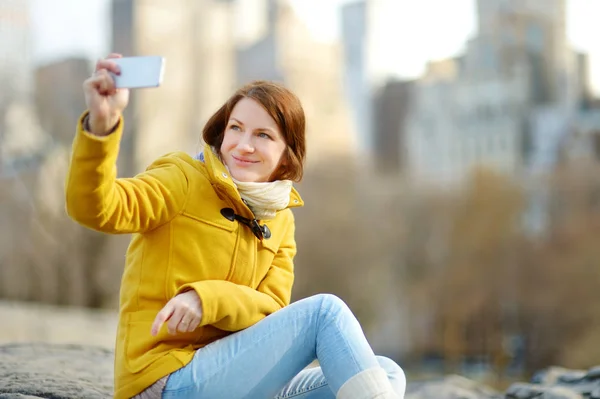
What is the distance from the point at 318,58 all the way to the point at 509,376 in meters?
23.2

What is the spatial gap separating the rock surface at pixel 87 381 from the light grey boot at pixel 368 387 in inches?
39.7

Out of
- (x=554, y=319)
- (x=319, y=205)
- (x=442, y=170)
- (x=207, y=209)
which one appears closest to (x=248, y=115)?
(x=207, y=209)

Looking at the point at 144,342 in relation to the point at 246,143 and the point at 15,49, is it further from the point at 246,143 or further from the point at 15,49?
the point at 15,49

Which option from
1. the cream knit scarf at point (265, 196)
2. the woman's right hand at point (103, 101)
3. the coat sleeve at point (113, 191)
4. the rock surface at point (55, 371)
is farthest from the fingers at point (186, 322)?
the rock surface at point (55, 371)

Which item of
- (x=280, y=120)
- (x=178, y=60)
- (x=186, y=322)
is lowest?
(x=186, y=322)

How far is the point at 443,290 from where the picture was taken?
2216cm

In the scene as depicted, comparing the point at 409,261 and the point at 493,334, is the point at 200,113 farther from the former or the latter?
the point at 493,334

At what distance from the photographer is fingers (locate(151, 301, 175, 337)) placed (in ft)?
6.28

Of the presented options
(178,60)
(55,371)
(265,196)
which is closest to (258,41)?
(178,60)

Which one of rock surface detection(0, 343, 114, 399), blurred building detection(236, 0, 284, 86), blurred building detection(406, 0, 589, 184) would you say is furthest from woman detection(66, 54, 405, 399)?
blurred building detection(406, 0, 589, 184)

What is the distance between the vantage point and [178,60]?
30438 mm

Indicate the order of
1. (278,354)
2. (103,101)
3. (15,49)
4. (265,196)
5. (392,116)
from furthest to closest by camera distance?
(392,116) < (15,49) < (265,196) < (278,354) < (103,101)

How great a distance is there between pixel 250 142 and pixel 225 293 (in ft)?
1.23

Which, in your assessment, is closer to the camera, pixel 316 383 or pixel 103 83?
pixel 103 83
